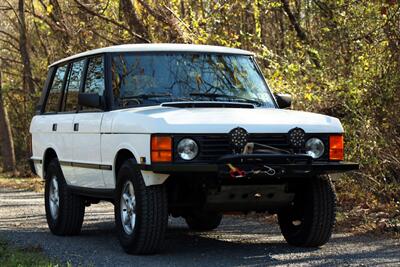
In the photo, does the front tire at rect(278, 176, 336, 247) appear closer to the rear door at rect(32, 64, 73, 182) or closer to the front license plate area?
the front license plate area

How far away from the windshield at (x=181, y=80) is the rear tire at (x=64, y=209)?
1.77 meters

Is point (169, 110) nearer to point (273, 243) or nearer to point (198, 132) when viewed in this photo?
point (198, 132)

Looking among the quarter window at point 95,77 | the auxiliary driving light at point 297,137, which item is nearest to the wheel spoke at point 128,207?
the quarter window at point 95,77

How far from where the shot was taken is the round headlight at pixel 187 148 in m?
7.59

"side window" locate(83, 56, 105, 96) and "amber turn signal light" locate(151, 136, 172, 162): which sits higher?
"side window" locate(83, 56, 105, 96)

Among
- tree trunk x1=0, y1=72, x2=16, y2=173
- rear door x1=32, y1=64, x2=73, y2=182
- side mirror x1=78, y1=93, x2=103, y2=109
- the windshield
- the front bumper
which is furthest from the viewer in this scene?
tree trunk x1=0, y1=72, x2=16, y2=173

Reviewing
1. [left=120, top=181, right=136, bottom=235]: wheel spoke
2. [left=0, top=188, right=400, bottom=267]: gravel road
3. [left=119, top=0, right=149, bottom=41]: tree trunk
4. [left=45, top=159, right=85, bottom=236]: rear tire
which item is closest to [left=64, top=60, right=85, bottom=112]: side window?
[left=45, top=159, right=85, bottom=236]: rear tire

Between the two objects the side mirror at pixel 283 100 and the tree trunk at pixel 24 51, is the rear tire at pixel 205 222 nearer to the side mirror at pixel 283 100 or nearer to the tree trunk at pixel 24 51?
the side mirror at pixel 283 100

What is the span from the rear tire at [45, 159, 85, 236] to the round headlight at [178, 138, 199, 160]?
282 cm

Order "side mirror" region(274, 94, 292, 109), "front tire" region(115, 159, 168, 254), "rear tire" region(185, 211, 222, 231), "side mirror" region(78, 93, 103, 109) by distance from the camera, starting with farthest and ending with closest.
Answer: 1. "rear tire" region(185, 211, 222, 231)
2. "side mirror" region(274, 94, 292, 109)
3. "side mirror" region(78, 93, 103, 109)
4. "front tire" region(115, 159, 168, 254)

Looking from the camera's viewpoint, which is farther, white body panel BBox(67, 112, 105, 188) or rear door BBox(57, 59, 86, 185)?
rear door BBox(57, 59, 86, 185)

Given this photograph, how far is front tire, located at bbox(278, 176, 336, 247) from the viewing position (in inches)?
330

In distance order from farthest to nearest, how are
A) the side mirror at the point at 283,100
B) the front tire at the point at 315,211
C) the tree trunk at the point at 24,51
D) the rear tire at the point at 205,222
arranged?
the tree trunk at the point at 24,51
the rear tire at the point at 205,222
the side mirror at the point at 283,100
the front tire at the point at 315,211

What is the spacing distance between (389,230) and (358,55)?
12.9 feet
